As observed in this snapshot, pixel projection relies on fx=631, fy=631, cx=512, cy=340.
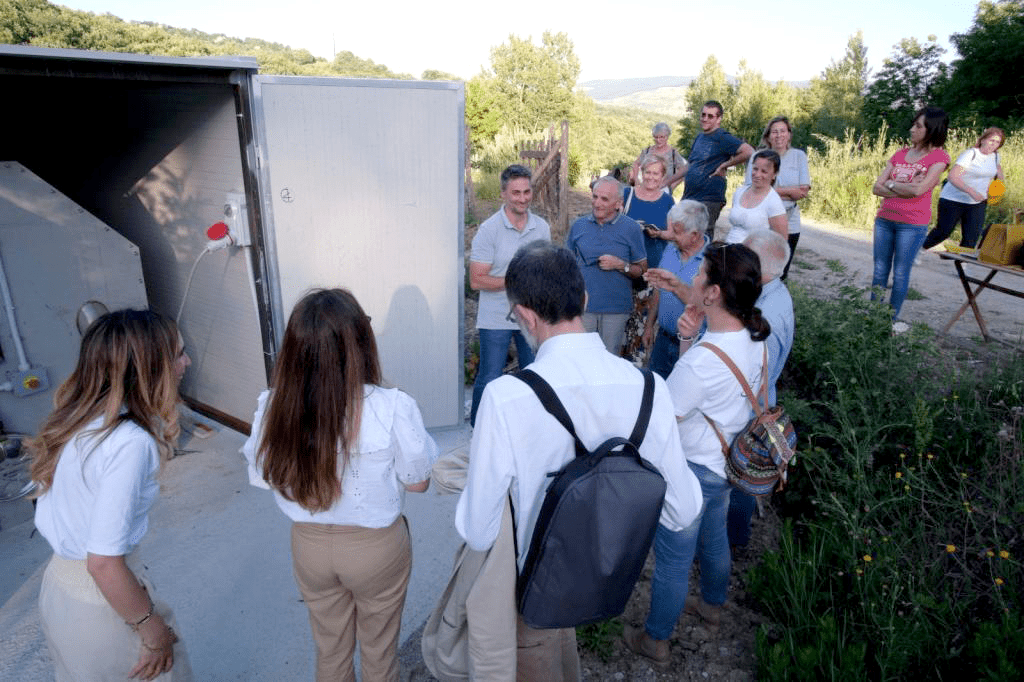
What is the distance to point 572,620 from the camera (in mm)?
1767

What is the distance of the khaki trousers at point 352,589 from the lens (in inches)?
76.0

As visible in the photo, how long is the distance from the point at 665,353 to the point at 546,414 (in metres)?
2.35

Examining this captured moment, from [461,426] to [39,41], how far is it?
3670 centimetres

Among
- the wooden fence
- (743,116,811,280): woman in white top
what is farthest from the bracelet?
the wooden fence

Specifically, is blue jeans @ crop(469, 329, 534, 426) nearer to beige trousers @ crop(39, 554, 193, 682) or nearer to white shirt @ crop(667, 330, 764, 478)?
white shirt @ crop(667, 330, 764, 478)

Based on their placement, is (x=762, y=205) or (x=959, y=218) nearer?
(x=762, y=205)

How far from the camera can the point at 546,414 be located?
5.34 ft

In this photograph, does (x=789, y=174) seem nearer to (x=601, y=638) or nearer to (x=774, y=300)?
(x=774, y=300)

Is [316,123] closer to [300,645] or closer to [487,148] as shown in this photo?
[300,645]

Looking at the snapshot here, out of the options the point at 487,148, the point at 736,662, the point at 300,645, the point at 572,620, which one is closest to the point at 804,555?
the point at 736,662

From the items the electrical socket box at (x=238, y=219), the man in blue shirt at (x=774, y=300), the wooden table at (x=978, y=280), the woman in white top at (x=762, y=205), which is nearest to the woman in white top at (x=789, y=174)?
the wooden table at (x=978, y=280)

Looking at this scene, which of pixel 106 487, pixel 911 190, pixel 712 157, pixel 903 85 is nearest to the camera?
pixel 106 487

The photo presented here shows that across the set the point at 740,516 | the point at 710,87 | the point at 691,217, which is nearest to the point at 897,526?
the point at 740,516

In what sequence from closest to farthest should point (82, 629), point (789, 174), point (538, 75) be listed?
point (82, 629)
point (789, 174)
point (538, 75)
